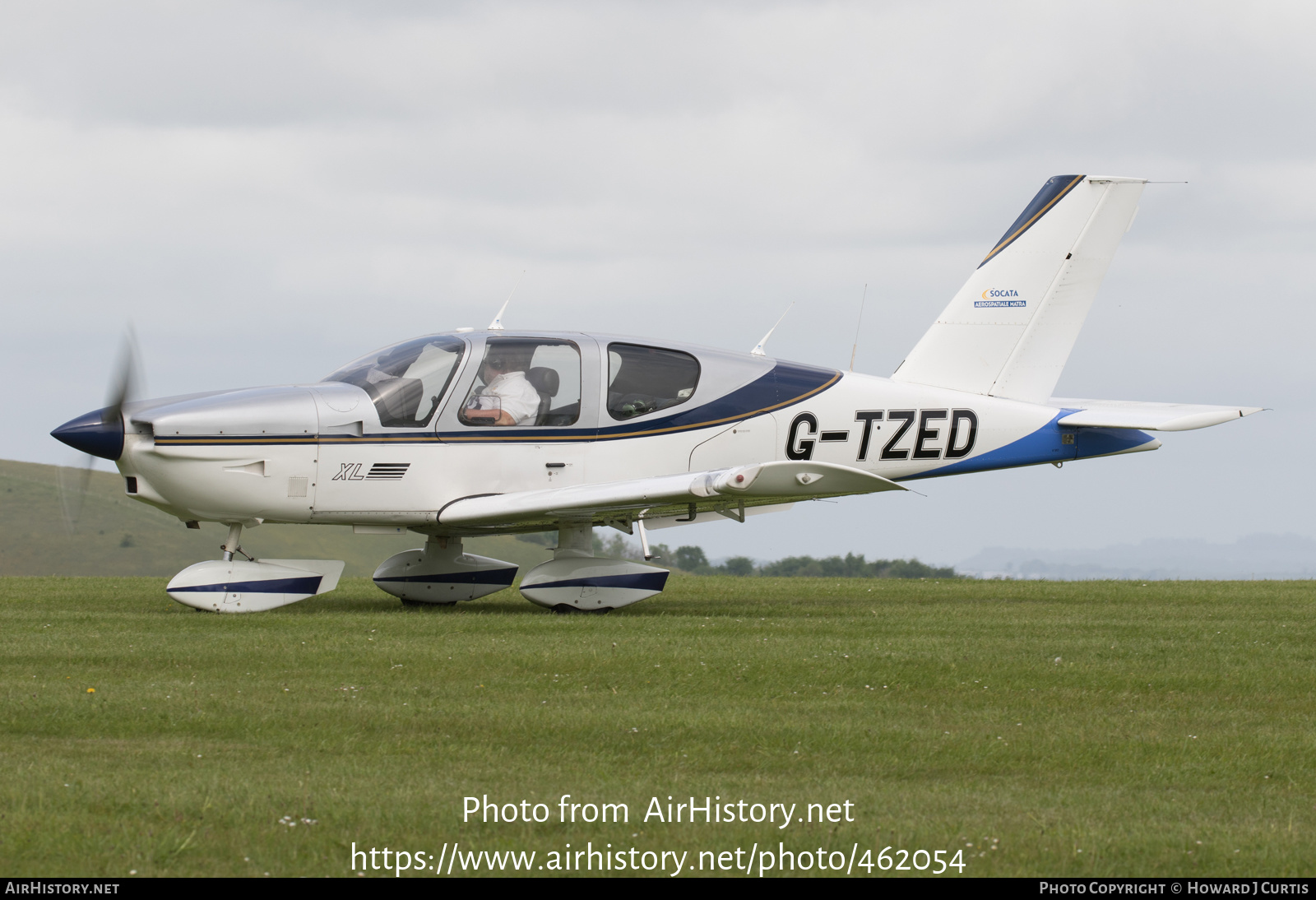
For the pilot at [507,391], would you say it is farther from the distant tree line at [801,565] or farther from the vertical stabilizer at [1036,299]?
the distant tree line at [801,565]

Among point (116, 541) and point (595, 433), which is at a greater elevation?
point (595, 433)

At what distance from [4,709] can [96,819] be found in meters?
2.41

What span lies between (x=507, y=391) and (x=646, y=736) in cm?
674

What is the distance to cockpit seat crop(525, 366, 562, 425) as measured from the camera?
1305 cm

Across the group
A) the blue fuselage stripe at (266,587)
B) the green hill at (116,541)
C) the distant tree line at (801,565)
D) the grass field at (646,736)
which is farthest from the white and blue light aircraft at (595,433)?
the green hill at (116,541)

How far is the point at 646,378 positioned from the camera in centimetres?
1350

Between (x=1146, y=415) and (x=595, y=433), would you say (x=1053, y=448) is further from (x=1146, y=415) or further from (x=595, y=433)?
(x=595, y=433)

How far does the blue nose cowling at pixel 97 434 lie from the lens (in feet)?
38.8

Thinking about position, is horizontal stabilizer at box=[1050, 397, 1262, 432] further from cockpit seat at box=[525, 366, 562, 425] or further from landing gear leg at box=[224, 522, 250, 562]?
landing gear leg at box=[224, 522, 250, 562]

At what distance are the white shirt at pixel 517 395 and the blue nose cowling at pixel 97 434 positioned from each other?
329 cm

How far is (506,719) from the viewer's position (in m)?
7.04

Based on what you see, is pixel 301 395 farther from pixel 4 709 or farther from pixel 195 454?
pixel 4 709

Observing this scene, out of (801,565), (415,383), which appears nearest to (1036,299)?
(415,383)
